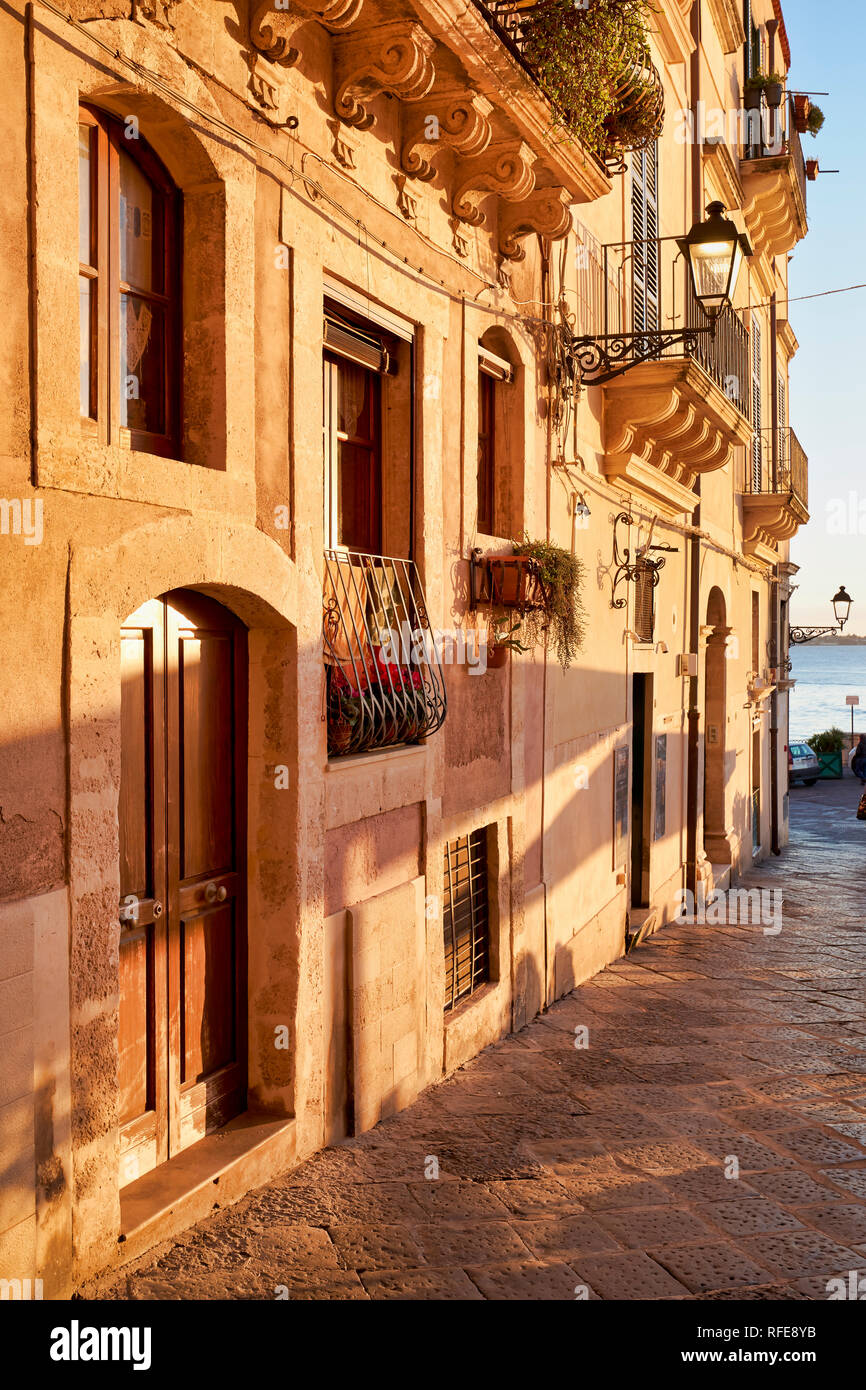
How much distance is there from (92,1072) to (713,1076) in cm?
449

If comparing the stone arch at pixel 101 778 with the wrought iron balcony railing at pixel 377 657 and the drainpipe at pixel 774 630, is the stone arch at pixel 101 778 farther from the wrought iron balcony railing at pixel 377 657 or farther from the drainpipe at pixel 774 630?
the drainpipe at pixel 774 630

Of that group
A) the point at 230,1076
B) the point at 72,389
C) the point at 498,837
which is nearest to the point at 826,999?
the point at 498,837

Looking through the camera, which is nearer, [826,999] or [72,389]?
[72,389]

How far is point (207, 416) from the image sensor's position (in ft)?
14.8

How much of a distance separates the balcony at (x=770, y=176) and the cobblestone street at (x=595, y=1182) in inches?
510

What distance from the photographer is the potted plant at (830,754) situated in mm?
36094

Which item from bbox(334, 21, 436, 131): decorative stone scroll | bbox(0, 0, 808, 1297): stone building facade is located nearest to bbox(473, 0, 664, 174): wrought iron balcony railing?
bbox(0, 0, 808, 1297): stone building facade

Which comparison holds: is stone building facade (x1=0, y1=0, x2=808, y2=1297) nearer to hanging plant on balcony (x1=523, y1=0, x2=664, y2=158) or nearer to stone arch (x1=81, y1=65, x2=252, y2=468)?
stone arch (x1=81, y1=65, x2=252, y2=468)

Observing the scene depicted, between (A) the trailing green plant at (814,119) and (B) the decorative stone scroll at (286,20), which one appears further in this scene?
(A) the trailing green plant at (814,119)

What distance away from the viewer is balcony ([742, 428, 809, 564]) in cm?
1861

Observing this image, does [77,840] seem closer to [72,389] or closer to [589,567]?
[72,389]

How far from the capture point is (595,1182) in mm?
5348

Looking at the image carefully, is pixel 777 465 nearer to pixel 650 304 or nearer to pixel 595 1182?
pixel 650 304

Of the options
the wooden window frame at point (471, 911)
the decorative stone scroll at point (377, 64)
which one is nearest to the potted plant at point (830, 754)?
the wooden window frame at point (471, 911)
